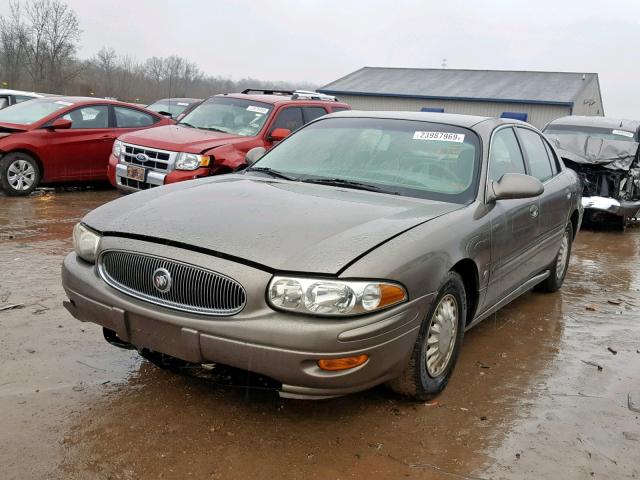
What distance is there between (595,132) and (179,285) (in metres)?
10.6

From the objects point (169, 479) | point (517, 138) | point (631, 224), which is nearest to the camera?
point (169, 479)

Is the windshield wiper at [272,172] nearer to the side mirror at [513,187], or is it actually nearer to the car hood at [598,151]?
the side mirror at [513,187]

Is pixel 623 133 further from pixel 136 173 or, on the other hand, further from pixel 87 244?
pixel 87 244

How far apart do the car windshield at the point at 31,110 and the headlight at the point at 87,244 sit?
7104 mm

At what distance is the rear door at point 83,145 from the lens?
9727mm

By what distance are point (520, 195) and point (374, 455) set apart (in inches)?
75.3

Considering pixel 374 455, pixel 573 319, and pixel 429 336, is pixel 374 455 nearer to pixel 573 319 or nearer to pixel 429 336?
pixel 429 336

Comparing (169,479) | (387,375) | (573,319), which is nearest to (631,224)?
(573,319)

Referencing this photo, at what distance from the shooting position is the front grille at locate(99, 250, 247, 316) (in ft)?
9.34

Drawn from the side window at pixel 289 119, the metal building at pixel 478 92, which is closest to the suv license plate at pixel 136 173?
the side window at pixel 289 119

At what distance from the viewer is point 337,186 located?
4035 millimetres

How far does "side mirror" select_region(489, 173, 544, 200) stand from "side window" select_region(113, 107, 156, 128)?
795cm

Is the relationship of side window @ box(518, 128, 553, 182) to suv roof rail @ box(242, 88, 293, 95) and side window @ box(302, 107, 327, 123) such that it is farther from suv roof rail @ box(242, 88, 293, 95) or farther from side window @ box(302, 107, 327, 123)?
suv roof rail @ box(242, 88, 293, 95)

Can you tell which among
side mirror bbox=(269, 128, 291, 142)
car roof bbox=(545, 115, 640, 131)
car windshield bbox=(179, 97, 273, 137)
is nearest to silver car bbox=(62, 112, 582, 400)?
side mirror bbox=(269, 128, 291, 142)
